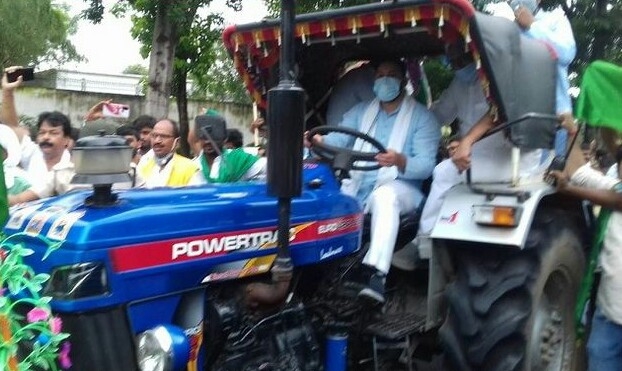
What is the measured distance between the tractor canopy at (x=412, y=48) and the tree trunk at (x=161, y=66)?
776 cm

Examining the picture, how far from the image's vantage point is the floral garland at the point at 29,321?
2.29 m

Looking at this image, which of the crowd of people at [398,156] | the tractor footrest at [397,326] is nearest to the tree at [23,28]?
the crowd of people at [398,156]

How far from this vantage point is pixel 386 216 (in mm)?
3738

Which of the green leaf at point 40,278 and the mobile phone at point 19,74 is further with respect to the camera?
the mobile phone at point 19,74

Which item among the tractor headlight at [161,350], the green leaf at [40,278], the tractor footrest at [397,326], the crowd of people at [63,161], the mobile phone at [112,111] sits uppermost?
the mobile phone at [112,111]

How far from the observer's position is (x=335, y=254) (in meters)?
3.50

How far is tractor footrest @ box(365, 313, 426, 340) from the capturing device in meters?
3.63

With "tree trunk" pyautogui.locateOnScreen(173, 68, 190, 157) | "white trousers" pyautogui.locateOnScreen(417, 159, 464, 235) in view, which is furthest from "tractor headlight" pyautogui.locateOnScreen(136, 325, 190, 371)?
"tree trunk" pyautogui.locateOnScreen(173, 68, 190, 157)

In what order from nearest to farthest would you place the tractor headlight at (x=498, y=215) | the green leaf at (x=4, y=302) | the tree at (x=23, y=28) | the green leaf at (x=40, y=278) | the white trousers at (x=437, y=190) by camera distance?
the green leaf at (x=4, y=302)
the green leaf at (x=40, y=278)
the tractor headlight at (x=498, y=215)
the white trousers at (x=437, y=190)
the tree at (x=23, y=28)

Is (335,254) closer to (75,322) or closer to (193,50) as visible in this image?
(75,322)

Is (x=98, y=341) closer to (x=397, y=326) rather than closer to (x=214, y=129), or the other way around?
(x=214, y=129)

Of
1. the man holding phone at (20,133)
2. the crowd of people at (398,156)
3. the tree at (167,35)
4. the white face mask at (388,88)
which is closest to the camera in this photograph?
the crowd of people at (398,156)

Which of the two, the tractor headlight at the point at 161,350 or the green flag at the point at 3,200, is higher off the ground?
the green flag at the point at 3,200

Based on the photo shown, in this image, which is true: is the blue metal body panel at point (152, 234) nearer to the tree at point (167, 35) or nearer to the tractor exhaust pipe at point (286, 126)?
the tractor exhaust pipe at point (286, 126)
